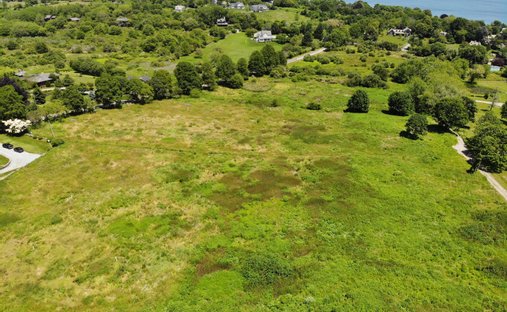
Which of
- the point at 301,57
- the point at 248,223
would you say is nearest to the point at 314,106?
the point at 248,223

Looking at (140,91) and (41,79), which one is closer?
(140,91)

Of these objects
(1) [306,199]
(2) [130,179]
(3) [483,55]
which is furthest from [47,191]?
(3) [483,55]

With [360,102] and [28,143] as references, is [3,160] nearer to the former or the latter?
[28,143]

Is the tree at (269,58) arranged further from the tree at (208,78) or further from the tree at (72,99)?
the tree at (72,99)

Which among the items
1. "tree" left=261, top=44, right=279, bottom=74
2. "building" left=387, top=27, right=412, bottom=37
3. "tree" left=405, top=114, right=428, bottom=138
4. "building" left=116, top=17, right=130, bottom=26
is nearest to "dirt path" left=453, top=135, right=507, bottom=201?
"tree" left=405, top=114, right=428, bottom=138

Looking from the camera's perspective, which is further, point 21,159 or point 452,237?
point 21,159

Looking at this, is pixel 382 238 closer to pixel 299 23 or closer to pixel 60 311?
pixel 60 311

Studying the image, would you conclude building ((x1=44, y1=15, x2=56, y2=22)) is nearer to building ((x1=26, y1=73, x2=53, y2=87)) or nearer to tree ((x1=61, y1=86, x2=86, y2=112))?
building ((x1=26, y1=73, x2=53, y2=87))
